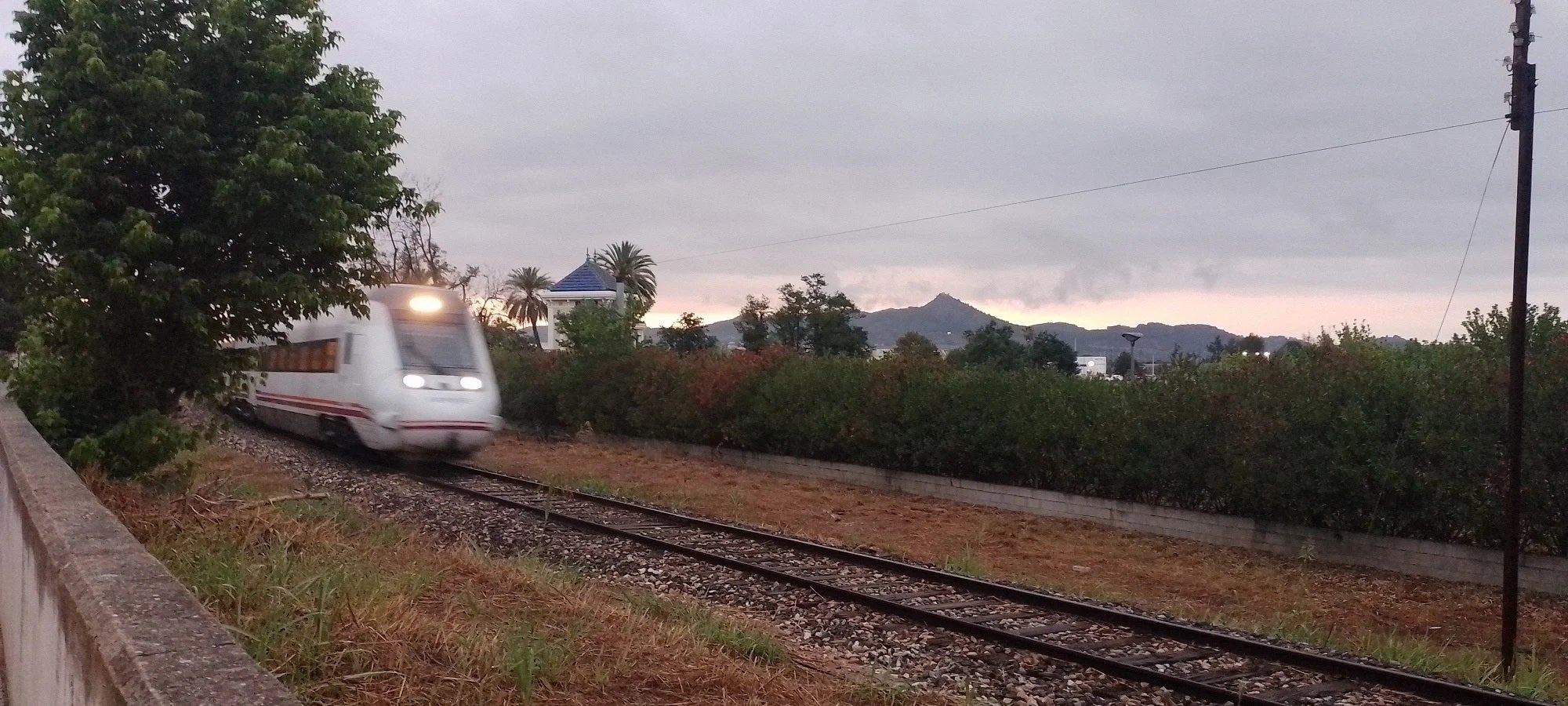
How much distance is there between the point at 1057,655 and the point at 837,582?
108 inches

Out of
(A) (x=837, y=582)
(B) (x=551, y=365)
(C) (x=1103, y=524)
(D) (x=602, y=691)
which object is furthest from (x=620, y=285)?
(D) (x=602, y=691)

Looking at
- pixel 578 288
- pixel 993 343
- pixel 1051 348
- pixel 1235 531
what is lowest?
pixel 1235 531

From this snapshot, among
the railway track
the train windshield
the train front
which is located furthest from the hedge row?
the train windshield

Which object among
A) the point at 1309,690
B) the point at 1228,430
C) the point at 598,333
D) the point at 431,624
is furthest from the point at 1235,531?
the point at 598,333

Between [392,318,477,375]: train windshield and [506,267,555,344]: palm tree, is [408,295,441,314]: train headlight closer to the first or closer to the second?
[392,318,477,375]: train windshield

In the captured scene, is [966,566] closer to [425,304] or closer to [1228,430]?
[1228,430]

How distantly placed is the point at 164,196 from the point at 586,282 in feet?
189

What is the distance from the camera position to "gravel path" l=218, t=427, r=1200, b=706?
7.23 m

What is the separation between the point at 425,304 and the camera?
17891 mm

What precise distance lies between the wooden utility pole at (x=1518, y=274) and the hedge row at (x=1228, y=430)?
77.9 inches

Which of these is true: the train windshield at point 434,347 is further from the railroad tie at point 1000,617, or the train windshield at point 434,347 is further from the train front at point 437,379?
the railroad tie at point 1000,617

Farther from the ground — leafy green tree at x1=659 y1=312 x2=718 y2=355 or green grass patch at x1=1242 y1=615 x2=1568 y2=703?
leafy green tree at x1=659 y1=312 x2=718 y2=355

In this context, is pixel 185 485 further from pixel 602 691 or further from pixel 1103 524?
pixel 1103 524

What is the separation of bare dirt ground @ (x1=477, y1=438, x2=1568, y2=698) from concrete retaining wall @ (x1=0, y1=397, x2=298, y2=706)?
26.8ft
